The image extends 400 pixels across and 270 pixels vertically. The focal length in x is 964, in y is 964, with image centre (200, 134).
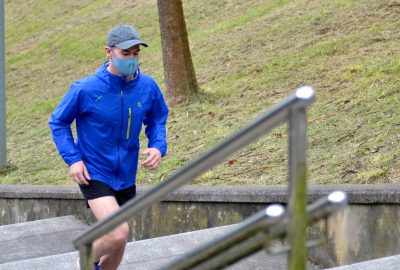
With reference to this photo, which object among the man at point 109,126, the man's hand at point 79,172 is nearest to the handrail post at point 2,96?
the man at point 109,126

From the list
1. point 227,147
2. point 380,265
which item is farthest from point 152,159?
point 227,147

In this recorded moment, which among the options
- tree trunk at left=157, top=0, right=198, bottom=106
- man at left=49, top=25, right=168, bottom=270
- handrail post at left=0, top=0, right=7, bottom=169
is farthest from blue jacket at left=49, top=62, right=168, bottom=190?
tree trunk at left=157, top=0, right=198, bottom=106

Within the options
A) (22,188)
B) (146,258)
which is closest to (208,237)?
(146,258)

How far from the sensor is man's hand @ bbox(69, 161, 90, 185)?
5547 mm

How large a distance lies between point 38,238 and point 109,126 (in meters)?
2.80

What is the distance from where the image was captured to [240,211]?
287 inches

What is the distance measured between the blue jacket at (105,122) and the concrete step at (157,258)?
3.48 feet

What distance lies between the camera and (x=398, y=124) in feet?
26.9

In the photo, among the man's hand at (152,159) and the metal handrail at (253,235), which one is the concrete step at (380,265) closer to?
the man's hand at (152,159)

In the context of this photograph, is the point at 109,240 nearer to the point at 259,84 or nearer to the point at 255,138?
the point at 255,138

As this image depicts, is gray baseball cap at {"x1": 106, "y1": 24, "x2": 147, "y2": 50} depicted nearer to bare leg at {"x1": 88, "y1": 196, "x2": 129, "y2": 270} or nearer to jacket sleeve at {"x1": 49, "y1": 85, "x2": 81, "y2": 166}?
jacket sleeve at {"x1": 49, "y1": 85, "x2": 81, "y2": 166}

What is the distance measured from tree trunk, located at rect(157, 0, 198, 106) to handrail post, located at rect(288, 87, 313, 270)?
9.25 meters

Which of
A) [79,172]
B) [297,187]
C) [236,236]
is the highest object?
[79,172]

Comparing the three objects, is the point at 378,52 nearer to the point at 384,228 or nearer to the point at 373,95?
the point at 373,95
